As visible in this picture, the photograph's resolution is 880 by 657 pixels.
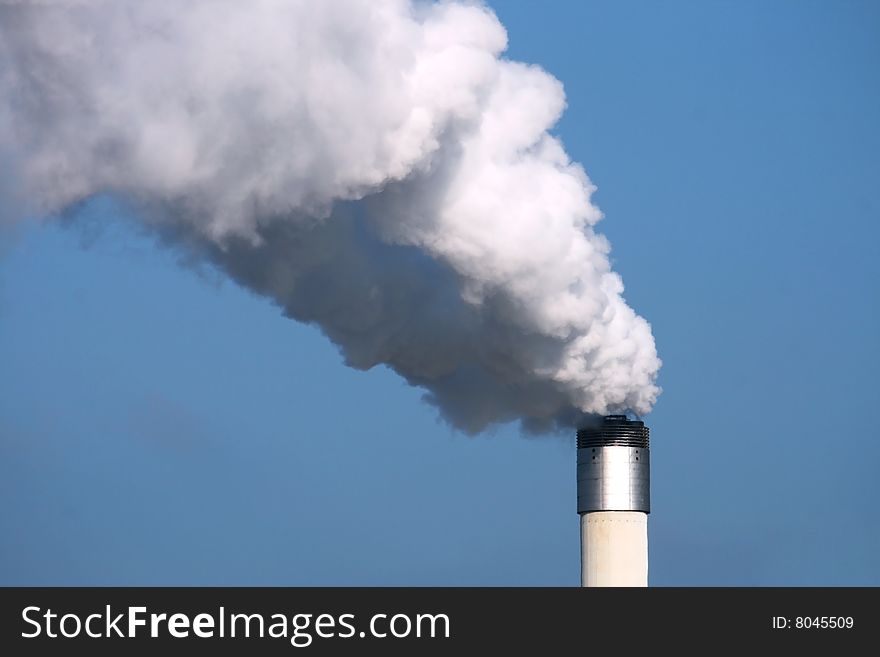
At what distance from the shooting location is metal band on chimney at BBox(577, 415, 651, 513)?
9438 cm

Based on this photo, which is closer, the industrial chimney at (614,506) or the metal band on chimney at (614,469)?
the industrial chimney at (614,506)

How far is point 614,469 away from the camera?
310 ft

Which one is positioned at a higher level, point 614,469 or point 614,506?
point 614,469

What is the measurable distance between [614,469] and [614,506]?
65.4 inches

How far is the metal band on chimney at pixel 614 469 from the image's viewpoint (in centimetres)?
9438

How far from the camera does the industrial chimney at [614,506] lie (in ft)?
308

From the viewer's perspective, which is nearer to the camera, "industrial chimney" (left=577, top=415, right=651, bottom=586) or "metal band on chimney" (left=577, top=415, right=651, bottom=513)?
"industrial chimney" (left=577, top=415, right=651, bottom=586)

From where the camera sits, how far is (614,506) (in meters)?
94.2
